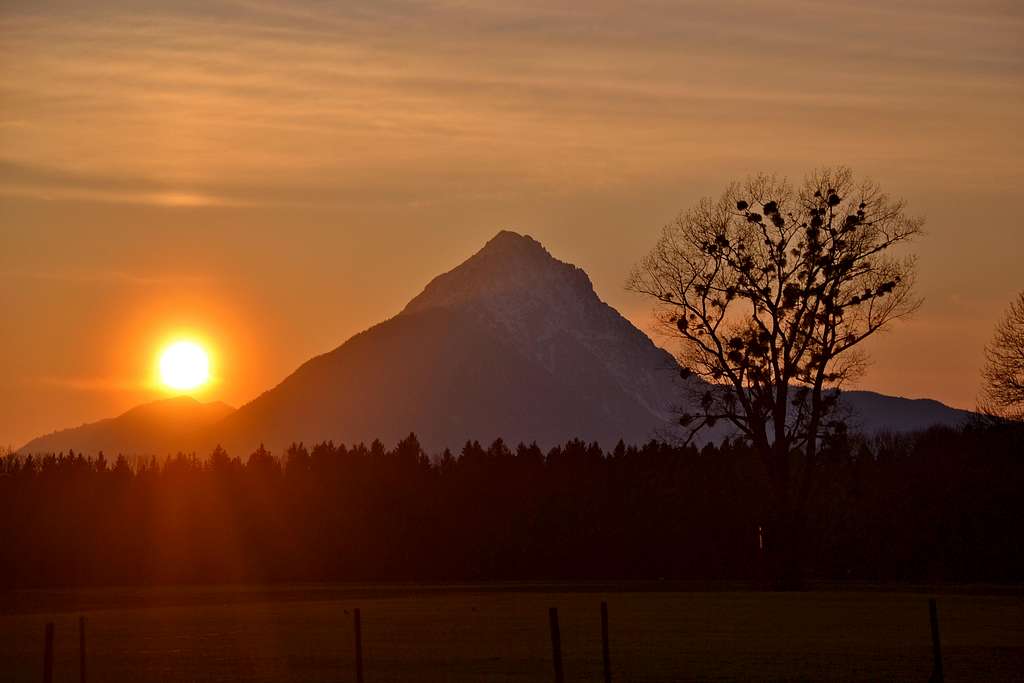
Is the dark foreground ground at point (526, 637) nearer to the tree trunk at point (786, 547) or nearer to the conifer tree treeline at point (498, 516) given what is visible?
the tree trunk at point (786, 547)

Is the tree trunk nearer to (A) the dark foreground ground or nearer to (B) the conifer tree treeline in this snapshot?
(A) the dark foreground ground

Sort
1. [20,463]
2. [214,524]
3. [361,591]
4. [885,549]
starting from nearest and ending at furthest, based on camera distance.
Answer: [361,591]
[885,549]
[214,524]
[20,463]

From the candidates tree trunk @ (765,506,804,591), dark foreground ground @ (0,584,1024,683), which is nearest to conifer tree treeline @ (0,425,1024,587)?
dark foreground ground @ (0,584,1024,683)

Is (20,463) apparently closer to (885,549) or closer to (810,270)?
(885,549)

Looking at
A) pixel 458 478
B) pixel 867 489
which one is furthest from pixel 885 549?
pixel 458 478

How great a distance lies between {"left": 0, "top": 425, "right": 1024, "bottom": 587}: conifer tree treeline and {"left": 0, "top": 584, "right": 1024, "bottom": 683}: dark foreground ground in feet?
51.4

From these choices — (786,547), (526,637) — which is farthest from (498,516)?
(526,637)

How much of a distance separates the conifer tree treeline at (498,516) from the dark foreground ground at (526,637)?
15.7 meters

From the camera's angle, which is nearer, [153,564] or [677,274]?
[677,274]

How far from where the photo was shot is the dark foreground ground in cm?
3491

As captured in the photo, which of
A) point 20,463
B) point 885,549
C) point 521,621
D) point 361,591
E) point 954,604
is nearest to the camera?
point 521,621

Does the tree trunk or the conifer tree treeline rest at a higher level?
the conifer tree treeline

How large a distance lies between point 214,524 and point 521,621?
6333cm

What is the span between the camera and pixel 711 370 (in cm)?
7006
